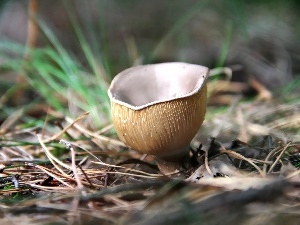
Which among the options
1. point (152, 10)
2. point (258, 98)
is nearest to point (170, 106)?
point (258, 98)

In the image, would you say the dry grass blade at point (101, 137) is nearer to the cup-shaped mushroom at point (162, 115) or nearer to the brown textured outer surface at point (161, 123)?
the cup-shaped mushroom at point (162, 115)

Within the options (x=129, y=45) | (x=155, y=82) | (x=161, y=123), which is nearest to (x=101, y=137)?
(x=155, y=82)

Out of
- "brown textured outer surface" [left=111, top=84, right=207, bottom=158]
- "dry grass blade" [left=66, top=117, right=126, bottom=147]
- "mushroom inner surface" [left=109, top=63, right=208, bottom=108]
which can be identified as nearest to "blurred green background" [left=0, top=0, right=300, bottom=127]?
"dry grass blade" [left=66, top=117, right=126, bottom=147]

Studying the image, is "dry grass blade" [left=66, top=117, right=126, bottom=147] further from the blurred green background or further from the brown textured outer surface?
the brown textured outer surface

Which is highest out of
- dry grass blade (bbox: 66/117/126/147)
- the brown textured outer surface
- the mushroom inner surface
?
the mushroom inner surface

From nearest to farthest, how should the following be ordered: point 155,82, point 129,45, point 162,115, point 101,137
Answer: point 162,115, point 155,82, point 101,137, point 129,45

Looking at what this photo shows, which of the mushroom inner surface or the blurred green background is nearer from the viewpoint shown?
the mushroom inner surface

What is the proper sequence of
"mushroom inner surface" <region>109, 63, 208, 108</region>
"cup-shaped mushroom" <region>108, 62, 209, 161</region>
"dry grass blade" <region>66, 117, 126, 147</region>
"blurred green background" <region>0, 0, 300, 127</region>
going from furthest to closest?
"blurred green background" <region>0, 0, 300, 127</region> < "dry grass blade" <region>66, 117, 126, 147</region> < "mushroom inner surface" <region>109, 63, 208, 108</region> < "cup-shaped mushroom" <region>108, 62, 209, 161</region>

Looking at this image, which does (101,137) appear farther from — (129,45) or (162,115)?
(129,45)
